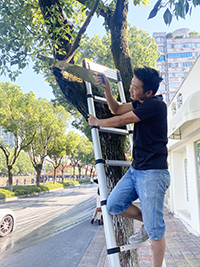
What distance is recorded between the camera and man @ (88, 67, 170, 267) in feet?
5.71

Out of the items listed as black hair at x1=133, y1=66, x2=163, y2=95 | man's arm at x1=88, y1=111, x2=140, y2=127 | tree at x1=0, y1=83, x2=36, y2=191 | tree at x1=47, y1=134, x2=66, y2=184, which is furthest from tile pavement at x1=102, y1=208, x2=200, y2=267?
tree at x1=47, y1=134, x2=66, y2=184

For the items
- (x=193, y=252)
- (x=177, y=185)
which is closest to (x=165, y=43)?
(x=177, y=185)

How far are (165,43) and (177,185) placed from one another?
68.1 metres

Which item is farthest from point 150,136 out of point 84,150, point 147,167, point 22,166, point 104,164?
point 22,166

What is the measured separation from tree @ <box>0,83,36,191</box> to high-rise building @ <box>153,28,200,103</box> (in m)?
48.1

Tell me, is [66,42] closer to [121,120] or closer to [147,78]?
[147,78]

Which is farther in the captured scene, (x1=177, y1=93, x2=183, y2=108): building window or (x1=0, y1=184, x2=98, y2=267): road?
(x1=177, y1=93, x2=183, y2=108): building window

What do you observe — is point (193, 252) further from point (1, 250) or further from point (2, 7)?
point (2, 7)

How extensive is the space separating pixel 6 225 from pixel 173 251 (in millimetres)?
5081

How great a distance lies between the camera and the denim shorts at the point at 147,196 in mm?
1728

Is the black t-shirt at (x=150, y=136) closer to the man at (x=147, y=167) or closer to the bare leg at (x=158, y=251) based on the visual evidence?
the man at (x=147, y=167)

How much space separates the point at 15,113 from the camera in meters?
20.7

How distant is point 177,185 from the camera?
10.3m

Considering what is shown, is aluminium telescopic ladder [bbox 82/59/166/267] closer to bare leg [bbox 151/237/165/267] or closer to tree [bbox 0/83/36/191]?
bare leg [bbox 151/237/165/267]
